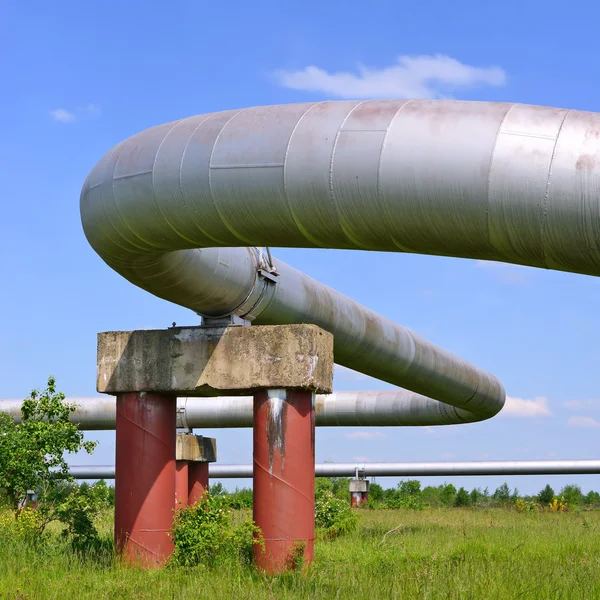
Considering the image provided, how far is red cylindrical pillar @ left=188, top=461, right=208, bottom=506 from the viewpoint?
18.5m

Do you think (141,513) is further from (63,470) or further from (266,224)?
(266,224)

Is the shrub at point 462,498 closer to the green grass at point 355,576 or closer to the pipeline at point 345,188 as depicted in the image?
the green grass at point 355,576

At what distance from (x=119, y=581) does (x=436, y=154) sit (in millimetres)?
5878

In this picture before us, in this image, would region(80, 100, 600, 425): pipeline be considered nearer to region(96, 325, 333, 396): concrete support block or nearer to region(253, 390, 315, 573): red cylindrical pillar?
region(96, 325, 333, 396): concrete support block

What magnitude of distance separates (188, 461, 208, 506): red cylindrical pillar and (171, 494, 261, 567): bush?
7.89 metres

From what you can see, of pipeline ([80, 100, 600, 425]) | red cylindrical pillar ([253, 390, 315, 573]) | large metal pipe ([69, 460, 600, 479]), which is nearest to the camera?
pipeline ([80, 100, 600, 425])

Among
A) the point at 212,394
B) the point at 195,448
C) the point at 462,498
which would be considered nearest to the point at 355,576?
the point at 212,394

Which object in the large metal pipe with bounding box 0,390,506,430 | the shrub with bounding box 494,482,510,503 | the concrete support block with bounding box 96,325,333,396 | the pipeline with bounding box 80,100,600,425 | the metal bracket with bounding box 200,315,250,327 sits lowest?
the shrub with bounding box 494,482,510,503

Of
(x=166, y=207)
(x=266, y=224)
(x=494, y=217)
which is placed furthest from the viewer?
(x=166, y=207)

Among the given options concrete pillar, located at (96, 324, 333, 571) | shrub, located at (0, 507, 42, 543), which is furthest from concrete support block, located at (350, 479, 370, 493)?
concrete pillar, located at (96, 324, 333, 571)

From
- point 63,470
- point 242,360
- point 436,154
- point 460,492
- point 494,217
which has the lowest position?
point 460,492

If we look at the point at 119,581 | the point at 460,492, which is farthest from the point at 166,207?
the point at 460,492

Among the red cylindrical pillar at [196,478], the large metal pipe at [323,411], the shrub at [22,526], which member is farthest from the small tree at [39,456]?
the large metal pipe at [323,411]

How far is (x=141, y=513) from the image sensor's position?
10797 mm
